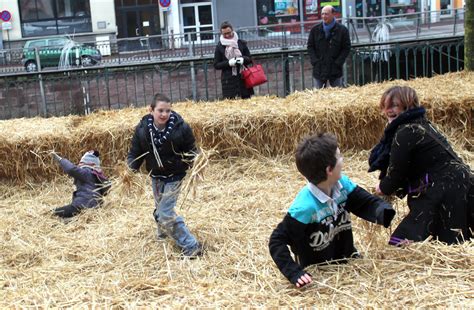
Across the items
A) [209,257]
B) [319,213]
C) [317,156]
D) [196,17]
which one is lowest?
[209,257]

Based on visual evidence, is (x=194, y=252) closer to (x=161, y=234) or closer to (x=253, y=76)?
(x=161, y=234)

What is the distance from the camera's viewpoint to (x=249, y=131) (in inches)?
302

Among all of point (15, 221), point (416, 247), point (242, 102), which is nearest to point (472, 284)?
point (416, 247)

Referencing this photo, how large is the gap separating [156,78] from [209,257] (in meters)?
9.59

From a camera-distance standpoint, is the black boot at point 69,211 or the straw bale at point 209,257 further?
the black boot at point 69,211

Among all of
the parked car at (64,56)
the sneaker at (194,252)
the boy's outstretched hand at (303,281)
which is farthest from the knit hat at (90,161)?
the parked car at (64,56)

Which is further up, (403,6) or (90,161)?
(403,6)

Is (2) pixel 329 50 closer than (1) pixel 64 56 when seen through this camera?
Yes

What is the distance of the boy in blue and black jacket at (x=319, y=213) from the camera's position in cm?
316

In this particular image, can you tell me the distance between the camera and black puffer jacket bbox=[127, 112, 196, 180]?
504 cm

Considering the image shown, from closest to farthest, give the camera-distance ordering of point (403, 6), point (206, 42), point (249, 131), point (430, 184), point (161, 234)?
point (430, 184) → point (161, 234) → point (249, 131) → point (206, 42) → point (403, 6)

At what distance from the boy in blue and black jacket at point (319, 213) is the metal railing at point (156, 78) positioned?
8.41 meters

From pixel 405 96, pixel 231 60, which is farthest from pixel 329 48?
pixel 405 96

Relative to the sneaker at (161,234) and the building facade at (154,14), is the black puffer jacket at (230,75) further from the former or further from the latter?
the building facade at (154,14)
